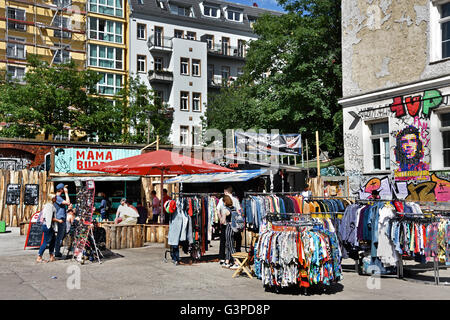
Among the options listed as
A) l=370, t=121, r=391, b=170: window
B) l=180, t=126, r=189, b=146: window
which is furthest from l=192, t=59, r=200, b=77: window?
l=370, t=121, r=391, b=170: window

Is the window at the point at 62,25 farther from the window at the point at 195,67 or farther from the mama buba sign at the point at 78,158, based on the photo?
the mama buba sign at the point at 78,158

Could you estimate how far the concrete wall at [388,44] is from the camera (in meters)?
15.3

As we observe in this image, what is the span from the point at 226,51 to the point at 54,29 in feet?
57.2

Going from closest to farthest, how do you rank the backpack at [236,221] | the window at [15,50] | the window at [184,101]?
the backpack at [236,221], the window at [15,50], the window at [184,101]

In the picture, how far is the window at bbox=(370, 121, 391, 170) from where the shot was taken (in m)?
17.0

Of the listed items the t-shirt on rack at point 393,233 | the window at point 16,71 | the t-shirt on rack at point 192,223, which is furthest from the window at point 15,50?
the t-shirt on rack at point 393,233

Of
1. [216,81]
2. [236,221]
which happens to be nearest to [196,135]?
[216,81]

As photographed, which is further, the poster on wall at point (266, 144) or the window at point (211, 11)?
the window at point (211, 11)

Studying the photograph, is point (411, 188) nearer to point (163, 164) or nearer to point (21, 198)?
point (163, 164)

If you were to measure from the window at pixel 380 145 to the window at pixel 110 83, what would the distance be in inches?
1303

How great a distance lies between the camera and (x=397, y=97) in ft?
53.4

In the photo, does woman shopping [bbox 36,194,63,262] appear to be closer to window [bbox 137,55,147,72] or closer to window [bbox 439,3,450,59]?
window [bbox 439,3,450,59]
